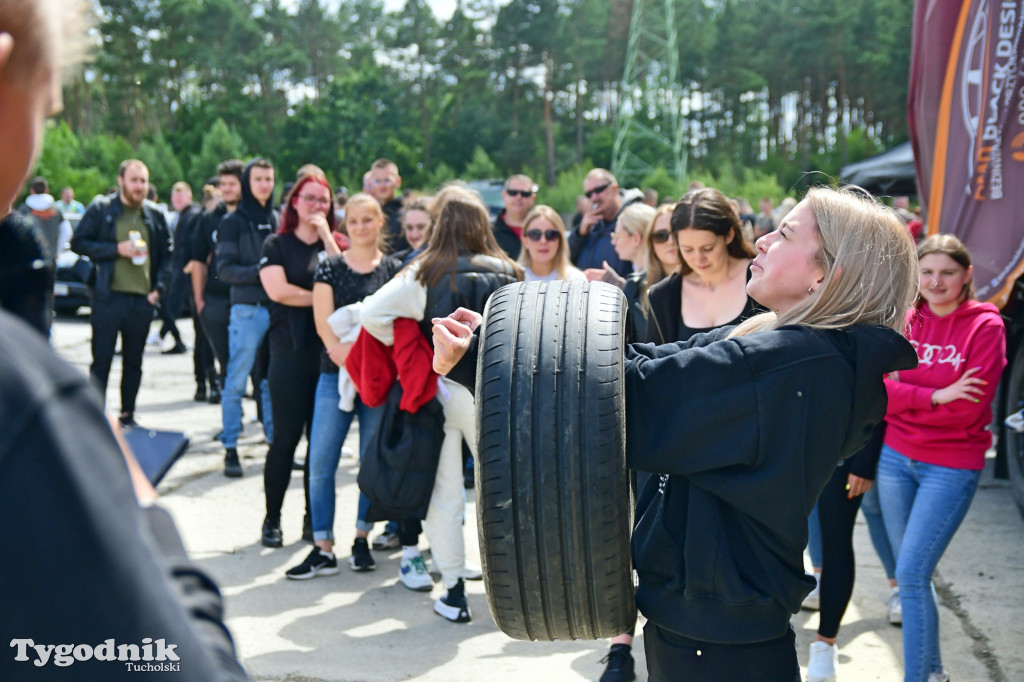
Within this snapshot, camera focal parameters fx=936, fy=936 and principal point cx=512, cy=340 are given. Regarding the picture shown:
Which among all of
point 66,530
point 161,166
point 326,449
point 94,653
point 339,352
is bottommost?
point 161,166

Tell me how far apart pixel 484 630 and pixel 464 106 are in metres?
52.8

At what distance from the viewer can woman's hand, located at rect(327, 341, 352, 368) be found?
5027 mm

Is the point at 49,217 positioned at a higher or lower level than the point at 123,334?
higher

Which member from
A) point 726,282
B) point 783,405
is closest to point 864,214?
point 783,405

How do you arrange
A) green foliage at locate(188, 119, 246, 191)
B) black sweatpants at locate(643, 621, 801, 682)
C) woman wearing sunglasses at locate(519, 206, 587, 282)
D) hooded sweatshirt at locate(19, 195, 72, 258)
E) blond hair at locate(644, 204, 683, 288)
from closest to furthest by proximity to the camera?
black sweatpants at locate(643, 621, 801, 682) < blond hair at locate(644, 204, 683, 288) < woman wearing sunglasses at locate(519, 206, 587, 282) < hooded sweatshirt at locate(19, 195, 72, 258) < green foliage at locate(188, 119, 246, 191)

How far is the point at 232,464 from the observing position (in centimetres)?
679

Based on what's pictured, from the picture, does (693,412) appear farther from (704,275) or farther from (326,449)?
(326,449)

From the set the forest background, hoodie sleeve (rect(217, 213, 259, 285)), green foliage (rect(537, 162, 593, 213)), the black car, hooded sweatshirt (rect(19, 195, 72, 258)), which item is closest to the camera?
hoodie sleeve (rect(217, 213, 259, 285))

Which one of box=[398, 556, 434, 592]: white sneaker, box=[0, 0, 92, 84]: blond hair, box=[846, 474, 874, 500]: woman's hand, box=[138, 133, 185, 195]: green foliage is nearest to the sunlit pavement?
box=[398, 556, 434, 592]: white sneaker

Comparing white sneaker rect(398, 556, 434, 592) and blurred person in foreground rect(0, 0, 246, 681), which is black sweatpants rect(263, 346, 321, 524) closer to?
white sneaker rect(398, 556, 434, 592)

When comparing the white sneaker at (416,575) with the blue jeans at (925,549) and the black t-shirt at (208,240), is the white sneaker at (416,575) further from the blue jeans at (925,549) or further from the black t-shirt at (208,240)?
the black t-shirt at (208,240)

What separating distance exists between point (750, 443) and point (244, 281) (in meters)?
5.31

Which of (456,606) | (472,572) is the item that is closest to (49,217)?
(472,572)

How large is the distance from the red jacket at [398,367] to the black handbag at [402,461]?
0.07m
